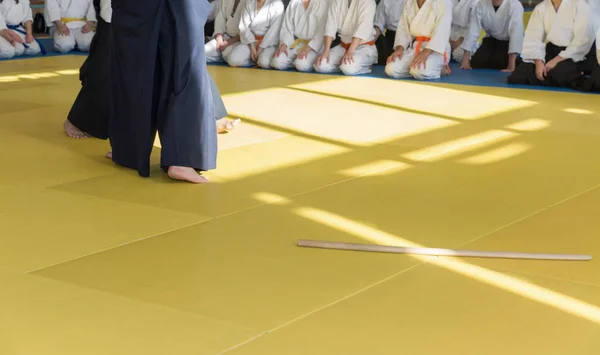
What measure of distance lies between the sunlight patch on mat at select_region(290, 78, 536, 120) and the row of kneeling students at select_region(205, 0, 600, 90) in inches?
24.4

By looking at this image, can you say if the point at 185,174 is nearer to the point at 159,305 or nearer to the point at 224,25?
the point at 159,305

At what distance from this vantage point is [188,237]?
304cm

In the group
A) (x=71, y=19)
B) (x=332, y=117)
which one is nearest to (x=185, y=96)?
(x=332, y=117)

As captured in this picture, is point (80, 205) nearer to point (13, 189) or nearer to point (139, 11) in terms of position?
point (13, 189)

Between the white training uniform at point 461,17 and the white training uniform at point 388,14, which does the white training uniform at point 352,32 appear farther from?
the white training uniform at point 461,17

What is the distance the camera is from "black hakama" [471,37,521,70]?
8.36m

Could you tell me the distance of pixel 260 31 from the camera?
8766 mm

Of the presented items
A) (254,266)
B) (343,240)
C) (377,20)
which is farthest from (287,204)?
(377,20)

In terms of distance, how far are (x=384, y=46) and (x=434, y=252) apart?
6.51 metres

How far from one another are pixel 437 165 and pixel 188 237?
160 cm

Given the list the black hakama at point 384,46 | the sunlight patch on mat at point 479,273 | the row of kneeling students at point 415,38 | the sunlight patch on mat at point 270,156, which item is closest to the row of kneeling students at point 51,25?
the row of kneeling students at point 415,38

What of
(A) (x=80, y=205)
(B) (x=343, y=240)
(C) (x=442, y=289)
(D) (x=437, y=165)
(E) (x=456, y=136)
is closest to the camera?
(C) (x=442, y=289)

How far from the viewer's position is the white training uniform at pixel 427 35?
7.57m

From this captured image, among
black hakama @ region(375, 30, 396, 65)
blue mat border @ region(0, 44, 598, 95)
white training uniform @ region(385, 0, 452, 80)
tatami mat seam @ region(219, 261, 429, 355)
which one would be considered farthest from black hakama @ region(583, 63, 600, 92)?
tatami mat seam @ region(219, 261, 429, 355)
